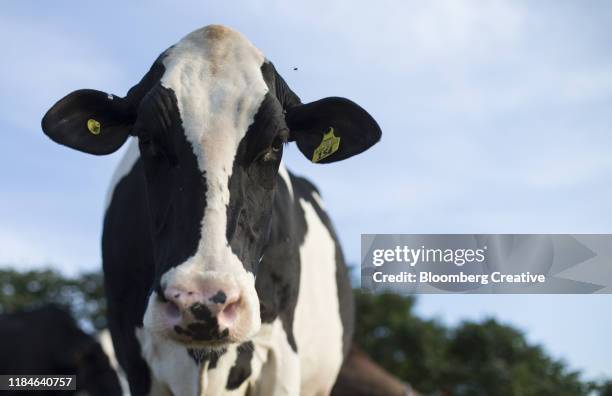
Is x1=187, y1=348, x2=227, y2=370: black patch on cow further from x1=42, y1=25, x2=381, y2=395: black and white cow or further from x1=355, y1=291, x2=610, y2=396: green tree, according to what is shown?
x1=355, y1=291, x2=610, y2=396: green tree

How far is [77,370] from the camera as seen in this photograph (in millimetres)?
10742

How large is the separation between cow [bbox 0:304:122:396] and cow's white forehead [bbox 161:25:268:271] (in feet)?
20.6

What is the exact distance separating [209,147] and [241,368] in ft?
4.80

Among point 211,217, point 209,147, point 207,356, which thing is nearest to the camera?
point 211,217

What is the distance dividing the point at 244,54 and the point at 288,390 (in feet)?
6.41

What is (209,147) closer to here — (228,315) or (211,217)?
(211,217)

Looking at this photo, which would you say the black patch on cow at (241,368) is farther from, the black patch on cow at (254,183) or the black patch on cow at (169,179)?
the black patch on cow at (169,179)

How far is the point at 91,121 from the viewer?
5.07 meters

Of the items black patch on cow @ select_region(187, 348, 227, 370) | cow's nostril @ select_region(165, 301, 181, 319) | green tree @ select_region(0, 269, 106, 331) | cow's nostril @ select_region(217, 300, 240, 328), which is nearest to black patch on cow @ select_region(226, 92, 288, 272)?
cow's nostril @ select_region(217, 300, 240, 328)

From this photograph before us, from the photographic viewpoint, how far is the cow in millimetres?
10469

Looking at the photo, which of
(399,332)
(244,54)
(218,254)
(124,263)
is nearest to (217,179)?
(218,254)

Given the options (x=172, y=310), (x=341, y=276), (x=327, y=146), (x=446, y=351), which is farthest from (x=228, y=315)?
(x=446, y=351)

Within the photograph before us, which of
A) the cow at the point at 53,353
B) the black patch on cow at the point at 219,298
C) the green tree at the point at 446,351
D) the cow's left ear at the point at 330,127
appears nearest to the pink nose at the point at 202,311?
the black patch on cow at the point at 219,298

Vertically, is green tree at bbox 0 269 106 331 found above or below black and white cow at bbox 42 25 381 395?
above
